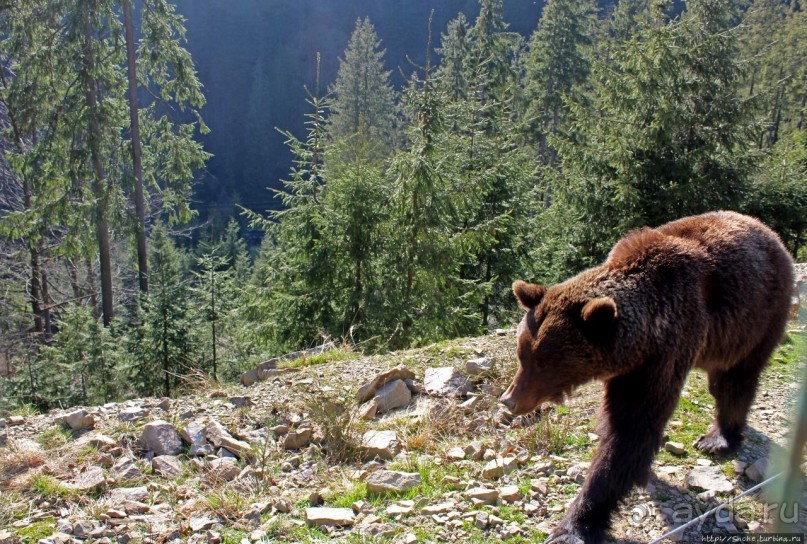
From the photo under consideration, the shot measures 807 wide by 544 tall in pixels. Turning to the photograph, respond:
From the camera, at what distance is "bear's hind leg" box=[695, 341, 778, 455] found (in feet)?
12.2

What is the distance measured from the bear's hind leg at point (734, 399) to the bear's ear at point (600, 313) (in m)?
1.33

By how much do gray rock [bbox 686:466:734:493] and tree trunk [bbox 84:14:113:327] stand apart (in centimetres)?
1411

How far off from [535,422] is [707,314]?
5.20ft

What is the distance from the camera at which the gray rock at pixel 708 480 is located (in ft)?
11.0

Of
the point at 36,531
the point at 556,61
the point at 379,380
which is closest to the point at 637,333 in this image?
the point at 379,380

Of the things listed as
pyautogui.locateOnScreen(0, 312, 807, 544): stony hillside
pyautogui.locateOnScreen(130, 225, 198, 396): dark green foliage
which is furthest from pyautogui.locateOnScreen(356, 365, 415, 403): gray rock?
pyautogui.locateOnScreen(130, 225, 198, 396): dark green foliage

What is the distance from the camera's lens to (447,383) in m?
4.98

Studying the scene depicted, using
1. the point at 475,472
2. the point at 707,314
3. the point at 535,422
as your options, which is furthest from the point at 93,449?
the point at 707,314

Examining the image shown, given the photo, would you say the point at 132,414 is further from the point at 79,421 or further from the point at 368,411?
the point at 368,411

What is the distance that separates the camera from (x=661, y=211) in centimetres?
1271

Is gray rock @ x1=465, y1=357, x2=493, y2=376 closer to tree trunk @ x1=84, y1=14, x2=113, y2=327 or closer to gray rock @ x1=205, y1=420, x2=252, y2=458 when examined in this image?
gray rock @ x1=205, y1=420, x2=252, y2=458

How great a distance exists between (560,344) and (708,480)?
1.36 metres

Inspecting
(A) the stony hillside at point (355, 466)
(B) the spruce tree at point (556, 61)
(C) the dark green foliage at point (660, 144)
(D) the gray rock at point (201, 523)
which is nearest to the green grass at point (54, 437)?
(A) the stony hillside at point (355, 466)

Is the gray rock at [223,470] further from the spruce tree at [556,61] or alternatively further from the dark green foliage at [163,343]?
the spruce tree at [556,61]
